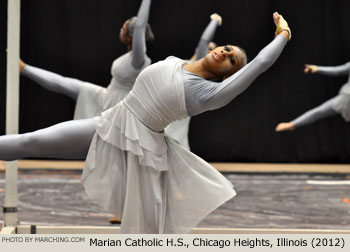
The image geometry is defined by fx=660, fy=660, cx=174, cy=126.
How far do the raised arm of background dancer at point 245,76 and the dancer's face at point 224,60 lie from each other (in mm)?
98

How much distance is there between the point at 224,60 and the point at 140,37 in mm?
1012

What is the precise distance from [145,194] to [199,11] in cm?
446

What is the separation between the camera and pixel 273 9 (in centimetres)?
711

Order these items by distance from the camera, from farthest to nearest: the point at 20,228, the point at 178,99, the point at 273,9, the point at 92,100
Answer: the point at 273,9
the point at 92,100
the point at 20,228
the point at 178,99

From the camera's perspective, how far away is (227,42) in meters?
7.18

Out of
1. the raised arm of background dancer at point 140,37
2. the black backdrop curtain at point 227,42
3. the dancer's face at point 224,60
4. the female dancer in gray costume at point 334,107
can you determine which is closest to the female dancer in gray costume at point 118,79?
the raised arm of background dancer at point 140,37

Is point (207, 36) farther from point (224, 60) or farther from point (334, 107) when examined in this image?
point (334, 107)

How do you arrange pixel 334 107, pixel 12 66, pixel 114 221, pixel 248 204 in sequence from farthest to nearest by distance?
pixel 334 107, pixel 248 204, pixel 114 221, pixel 12 66

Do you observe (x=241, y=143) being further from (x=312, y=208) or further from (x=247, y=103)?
(x=312, y=208)

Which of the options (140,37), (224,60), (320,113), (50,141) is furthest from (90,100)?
(320,113)

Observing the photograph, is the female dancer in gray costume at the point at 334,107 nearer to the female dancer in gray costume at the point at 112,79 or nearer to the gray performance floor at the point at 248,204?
the gray performance floor at the point at 248,204

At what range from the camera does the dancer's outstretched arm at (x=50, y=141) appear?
2910 millimetres

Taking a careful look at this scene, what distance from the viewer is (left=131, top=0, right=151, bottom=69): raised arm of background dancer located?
11.6 feet

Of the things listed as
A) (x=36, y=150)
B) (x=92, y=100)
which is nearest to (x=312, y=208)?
(x=92, y=100)
